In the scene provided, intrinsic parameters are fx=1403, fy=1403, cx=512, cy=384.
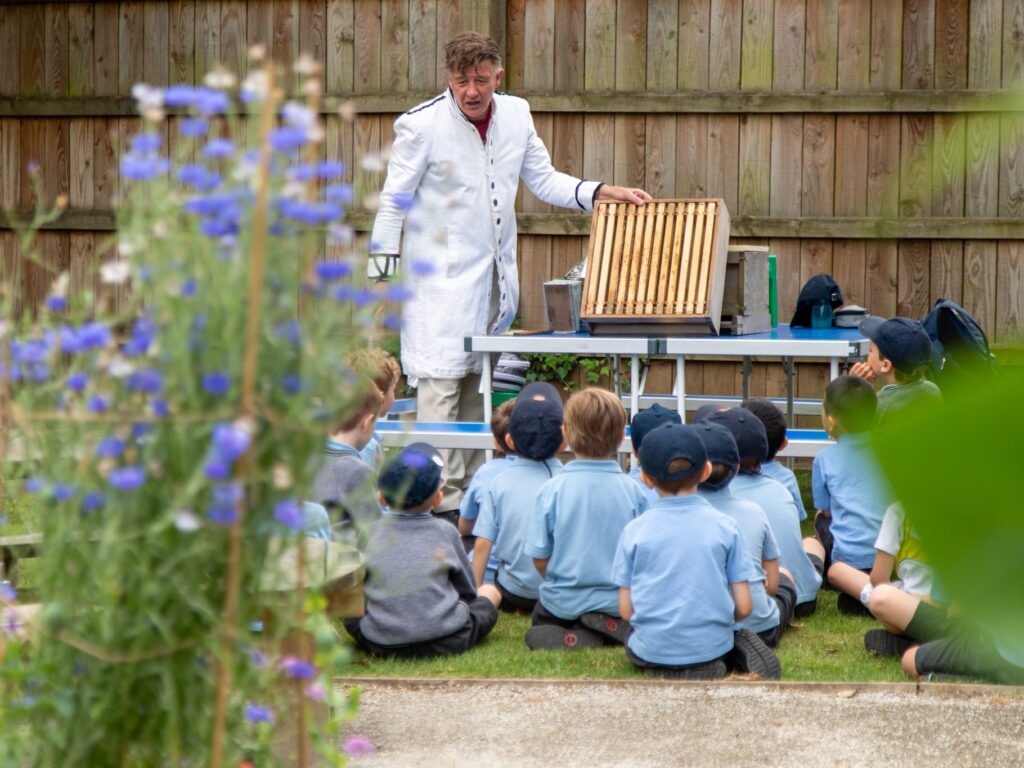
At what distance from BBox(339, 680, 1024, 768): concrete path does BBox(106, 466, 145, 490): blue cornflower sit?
1680 millimetres

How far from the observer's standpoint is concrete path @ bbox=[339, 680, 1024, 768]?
3.13 metres

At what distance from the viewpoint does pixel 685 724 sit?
11.0 feet

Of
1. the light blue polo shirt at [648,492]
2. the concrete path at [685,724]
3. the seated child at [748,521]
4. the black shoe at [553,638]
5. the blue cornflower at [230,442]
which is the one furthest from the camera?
the light blue polo shirt at [648,492]

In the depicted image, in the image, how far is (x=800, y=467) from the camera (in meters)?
Answer: 8.12

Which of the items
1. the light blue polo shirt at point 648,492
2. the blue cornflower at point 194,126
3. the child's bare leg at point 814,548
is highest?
the blue cornflower at point 194,126

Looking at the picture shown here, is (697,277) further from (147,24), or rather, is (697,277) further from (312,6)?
(147,24)

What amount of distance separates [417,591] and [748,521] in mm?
1008

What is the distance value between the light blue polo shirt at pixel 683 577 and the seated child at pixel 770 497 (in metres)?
0.80

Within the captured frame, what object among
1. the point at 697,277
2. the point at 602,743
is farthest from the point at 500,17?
the point at 602,743

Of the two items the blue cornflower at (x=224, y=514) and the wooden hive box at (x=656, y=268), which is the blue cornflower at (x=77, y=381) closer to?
the blue cornflower at (x=224, y=514)

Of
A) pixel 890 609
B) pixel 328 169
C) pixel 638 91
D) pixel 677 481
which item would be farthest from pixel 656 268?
pixel 328 169

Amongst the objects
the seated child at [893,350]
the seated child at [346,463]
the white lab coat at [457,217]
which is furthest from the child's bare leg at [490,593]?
the white lab coat at [457,217]

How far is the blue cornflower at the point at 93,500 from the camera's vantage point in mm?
1697

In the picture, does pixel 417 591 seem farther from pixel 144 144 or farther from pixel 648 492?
pixel 144 144
